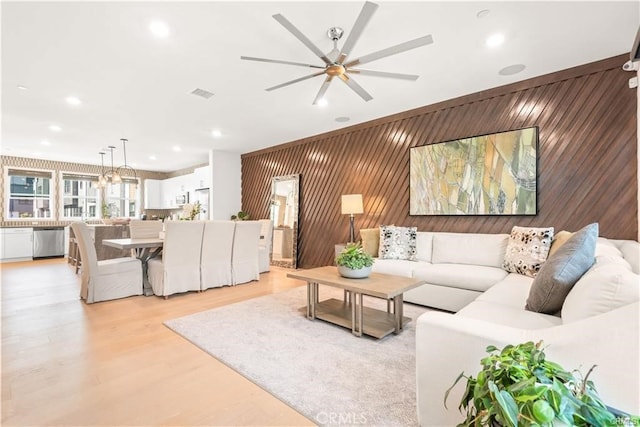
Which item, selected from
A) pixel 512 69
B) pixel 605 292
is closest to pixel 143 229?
pixel 605 292

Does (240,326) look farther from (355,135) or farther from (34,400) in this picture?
(355,135)

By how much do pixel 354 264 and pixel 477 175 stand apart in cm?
220

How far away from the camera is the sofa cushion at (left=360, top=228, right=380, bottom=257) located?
417 cm

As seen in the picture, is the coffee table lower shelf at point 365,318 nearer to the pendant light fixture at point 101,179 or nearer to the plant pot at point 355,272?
the plant pot at point 355,272

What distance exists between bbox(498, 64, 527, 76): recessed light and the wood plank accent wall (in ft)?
1.05

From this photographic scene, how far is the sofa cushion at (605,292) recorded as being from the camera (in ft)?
3.52

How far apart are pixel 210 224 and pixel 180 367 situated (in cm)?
232

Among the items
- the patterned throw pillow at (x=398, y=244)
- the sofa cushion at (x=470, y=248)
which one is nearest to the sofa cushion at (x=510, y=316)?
the sofa cushion at (x=470, y=248)

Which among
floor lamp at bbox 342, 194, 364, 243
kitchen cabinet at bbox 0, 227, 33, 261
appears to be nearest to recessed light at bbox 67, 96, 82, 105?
floor lamp at bbox 342, 194, 364, 243

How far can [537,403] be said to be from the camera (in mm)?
720

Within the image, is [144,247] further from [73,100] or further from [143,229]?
[73,100]

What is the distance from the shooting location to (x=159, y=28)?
2426 mm

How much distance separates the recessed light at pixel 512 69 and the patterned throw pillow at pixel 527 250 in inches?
68.7

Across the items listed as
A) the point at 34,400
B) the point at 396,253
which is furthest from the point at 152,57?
the point at 396,253
